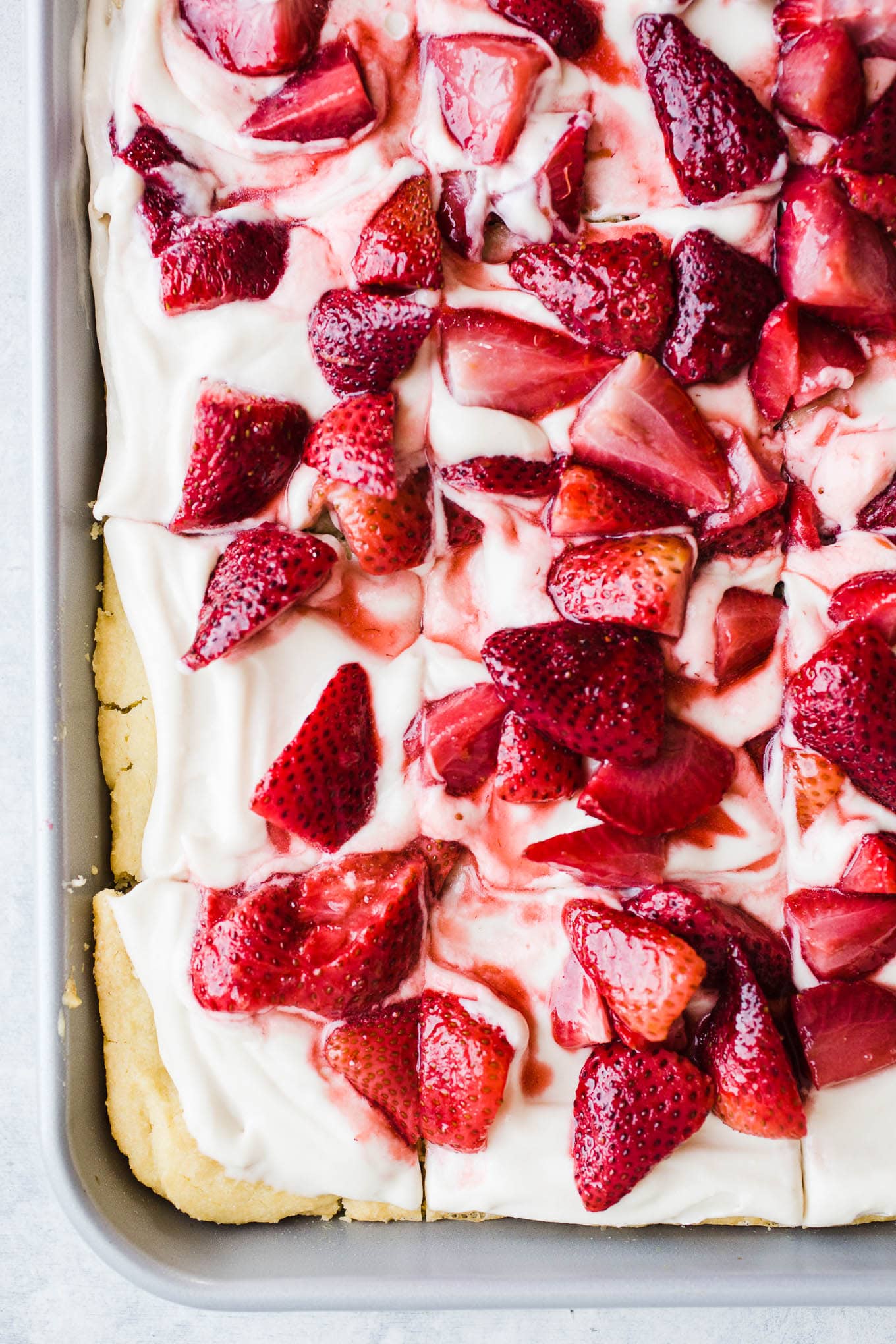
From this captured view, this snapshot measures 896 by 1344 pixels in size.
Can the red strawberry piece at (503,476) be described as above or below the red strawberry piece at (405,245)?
below

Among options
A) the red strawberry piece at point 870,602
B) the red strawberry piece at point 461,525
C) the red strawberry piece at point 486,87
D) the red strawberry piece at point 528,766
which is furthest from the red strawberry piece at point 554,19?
the red strawberry piece at point 528,766

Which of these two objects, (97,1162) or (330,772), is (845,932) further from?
(97,1162)

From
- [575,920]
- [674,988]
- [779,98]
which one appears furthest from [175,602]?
[779,98]

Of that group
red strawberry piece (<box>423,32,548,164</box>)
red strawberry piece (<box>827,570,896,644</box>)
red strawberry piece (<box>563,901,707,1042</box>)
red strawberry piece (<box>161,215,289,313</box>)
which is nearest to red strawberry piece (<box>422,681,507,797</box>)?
red strawberry piece (<box>563,901,707,1042</box>)

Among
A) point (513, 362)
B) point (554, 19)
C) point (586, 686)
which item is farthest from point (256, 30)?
point (586, 686)

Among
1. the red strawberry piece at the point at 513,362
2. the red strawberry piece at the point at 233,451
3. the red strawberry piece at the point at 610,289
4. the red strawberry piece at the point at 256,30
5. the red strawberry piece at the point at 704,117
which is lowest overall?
the red strawberry piece at the point at 233,451

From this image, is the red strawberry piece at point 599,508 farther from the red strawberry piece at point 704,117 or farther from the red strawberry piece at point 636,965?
the red strawberry piece at point 636,965

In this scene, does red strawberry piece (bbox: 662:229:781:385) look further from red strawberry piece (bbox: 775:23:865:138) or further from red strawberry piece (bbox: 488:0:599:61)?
red strawberry piece (bbox: 488:0:599:61)

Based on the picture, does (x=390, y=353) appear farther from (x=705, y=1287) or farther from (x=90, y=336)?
(x=705, y=1287)
